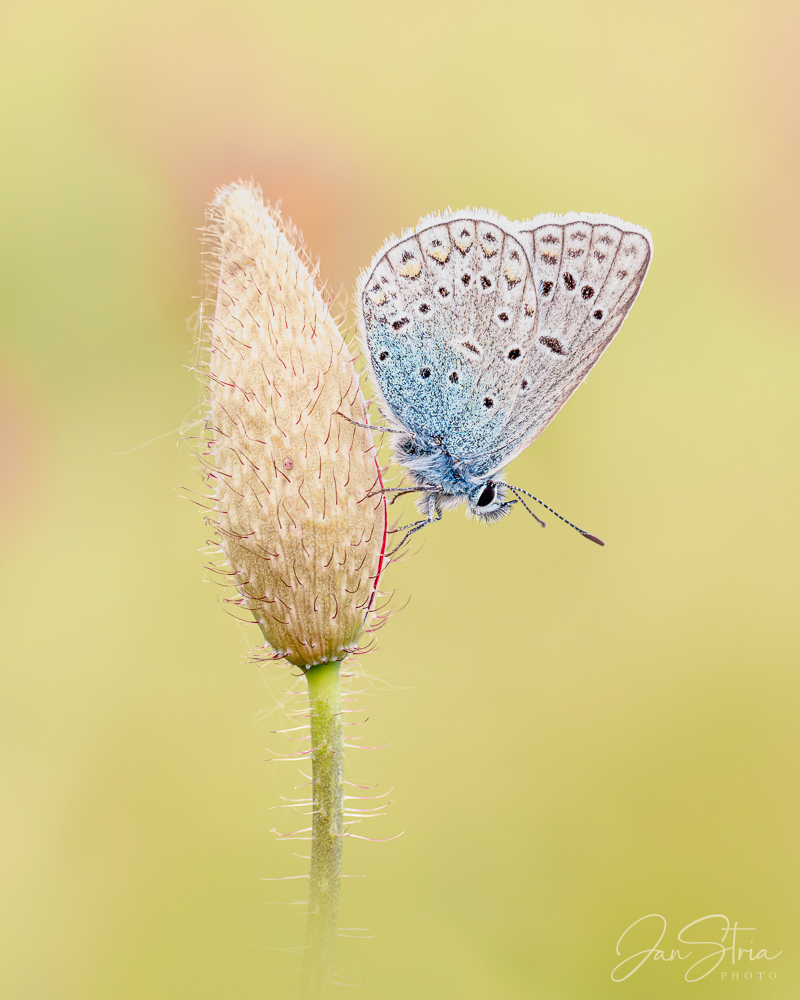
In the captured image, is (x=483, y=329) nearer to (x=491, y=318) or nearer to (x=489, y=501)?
(x=491, y=318)

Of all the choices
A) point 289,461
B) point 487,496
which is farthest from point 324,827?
point 487,496

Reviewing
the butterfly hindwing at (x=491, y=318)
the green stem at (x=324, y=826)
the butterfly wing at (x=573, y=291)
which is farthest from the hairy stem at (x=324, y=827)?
the butterfly wing at (x=573, y=291)

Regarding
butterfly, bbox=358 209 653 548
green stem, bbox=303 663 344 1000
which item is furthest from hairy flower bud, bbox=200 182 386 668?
butterfly, bbox=358 209 653 548

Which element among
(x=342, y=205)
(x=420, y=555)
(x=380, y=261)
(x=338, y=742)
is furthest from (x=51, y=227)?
(x=338, y=742)

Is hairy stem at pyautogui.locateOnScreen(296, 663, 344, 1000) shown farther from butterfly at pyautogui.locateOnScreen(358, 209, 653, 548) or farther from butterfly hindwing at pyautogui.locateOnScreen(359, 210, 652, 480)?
butterfly hindwing at pyautogui.locateOnScreen(359, 210, 652, 480)

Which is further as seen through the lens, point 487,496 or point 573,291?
point 487,496

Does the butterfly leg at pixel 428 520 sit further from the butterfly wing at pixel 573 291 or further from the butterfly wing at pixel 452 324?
the butterfly wing at pixel 573 291
